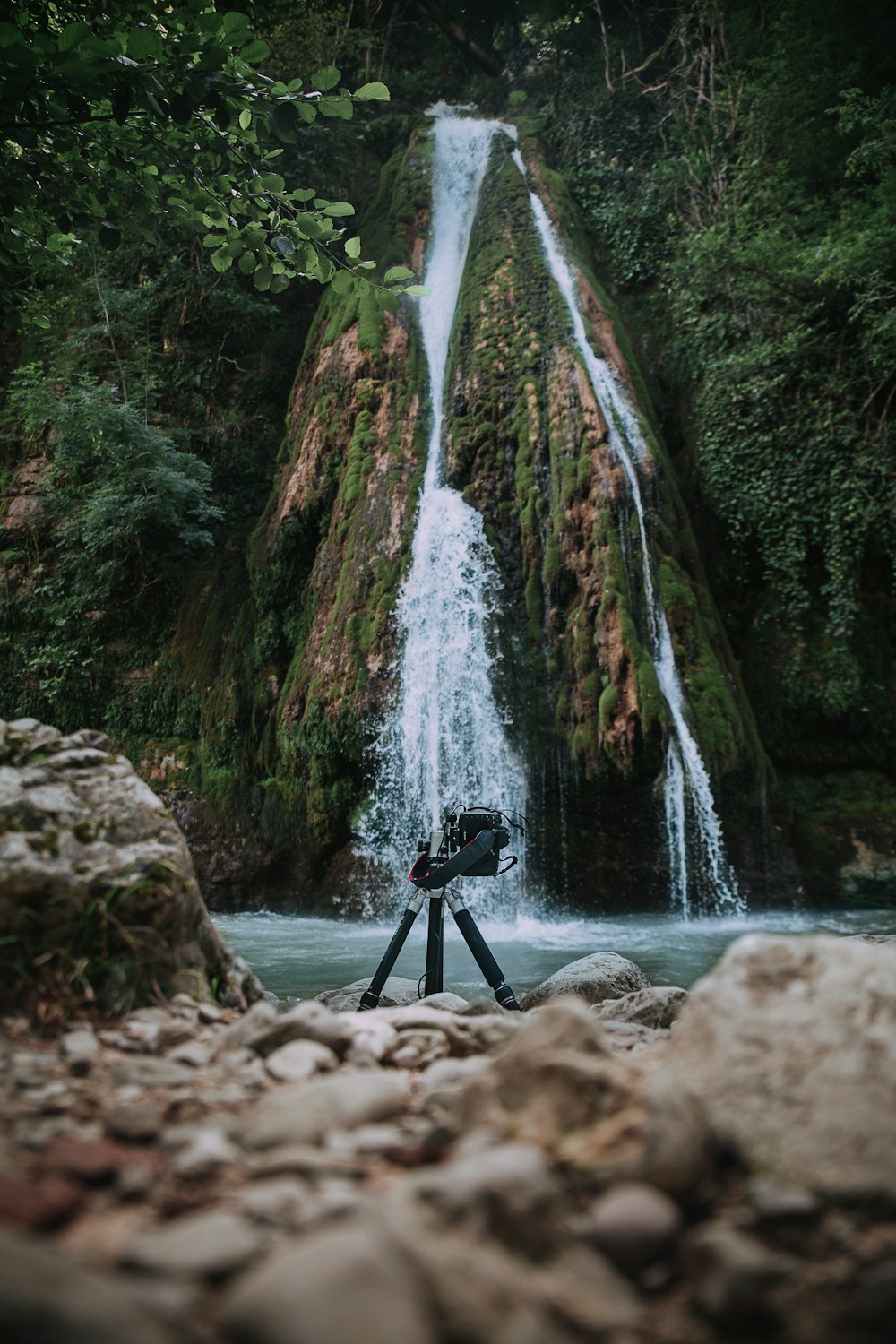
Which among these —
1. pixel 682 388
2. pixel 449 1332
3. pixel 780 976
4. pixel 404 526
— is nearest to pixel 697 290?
pixel 682 388

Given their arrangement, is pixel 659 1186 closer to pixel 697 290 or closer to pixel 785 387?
pixel 785 387

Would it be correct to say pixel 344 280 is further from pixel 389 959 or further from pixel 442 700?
pixel 442 700

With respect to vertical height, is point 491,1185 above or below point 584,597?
below

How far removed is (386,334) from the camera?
10211 mm

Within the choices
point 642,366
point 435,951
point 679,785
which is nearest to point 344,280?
point 435,951

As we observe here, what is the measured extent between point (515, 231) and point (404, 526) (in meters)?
5.02

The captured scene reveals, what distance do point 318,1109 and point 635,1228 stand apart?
613mm

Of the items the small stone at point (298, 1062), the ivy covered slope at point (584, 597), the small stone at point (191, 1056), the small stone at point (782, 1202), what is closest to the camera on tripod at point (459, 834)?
the small stone at point (298, 1062)

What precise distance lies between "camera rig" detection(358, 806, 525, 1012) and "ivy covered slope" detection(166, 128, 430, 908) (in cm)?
439

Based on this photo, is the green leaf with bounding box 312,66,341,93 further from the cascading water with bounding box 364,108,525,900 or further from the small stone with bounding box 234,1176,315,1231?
the cascading water with bounding box 364,108,525,900

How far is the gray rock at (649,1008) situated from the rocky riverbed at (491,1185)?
171cm

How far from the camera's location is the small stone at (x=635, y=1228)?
111cm

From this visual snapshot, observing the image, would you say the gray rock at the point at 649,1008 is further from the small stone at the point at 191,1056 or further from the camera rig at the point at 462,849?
the small stone at the point at 191,1056

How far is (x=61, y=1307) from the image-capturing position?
2.61ft
